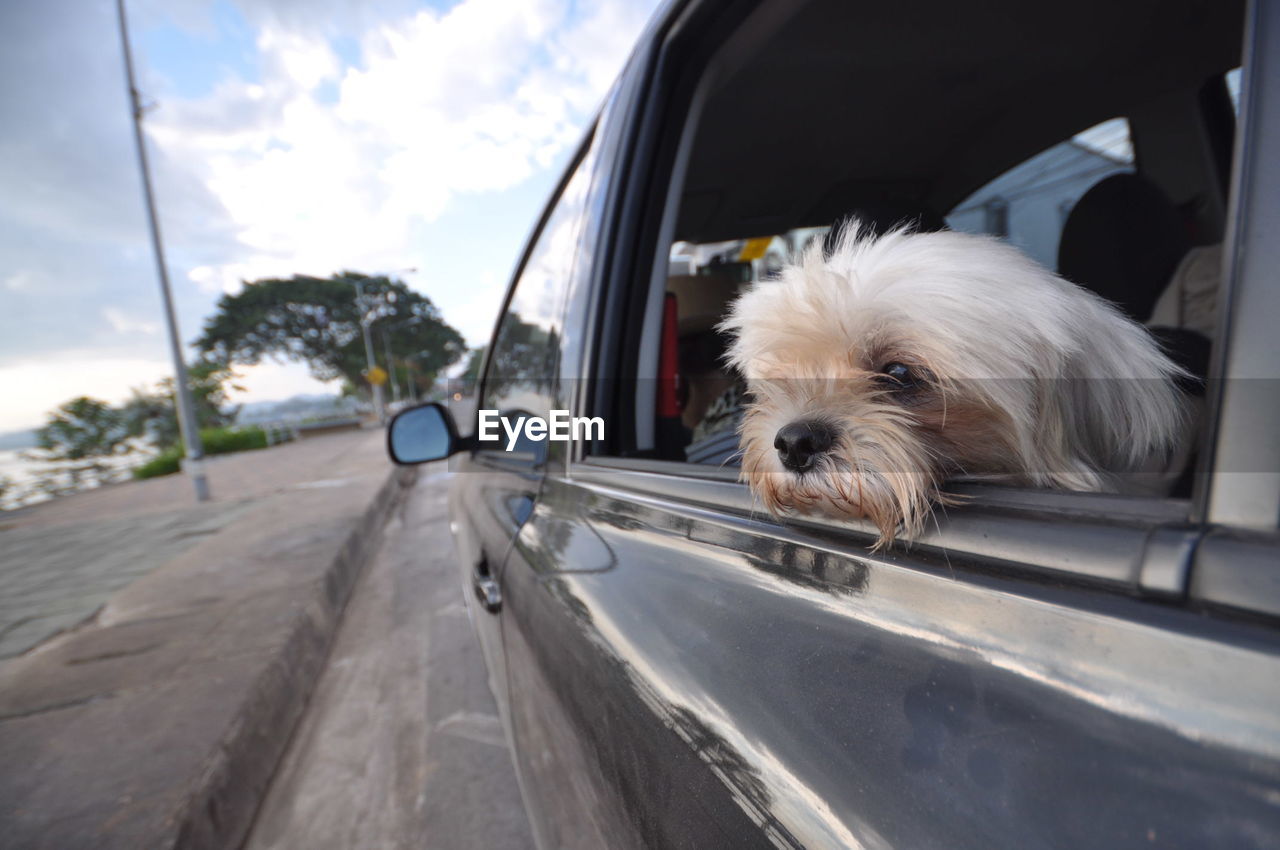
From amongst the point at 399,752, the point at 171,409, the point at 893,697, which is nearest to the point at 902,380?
the point at 893,697

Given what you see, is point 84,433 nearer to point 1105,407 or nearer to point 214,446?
point 214,446

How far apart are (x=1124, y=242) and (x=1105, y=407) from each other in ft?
3.75

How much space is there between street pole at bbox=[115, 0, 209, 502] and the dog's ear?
12881 millimetres

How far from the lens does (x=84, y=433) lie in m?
24.0

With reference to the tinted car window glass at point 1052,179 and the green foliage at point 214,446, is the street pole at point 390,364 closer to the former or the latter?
the green foliage at point 214,446

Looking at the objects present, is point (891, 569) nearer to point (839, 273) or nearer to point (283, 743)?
point (839, 273)

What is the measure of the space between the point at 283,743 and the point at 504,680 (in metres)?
1.97

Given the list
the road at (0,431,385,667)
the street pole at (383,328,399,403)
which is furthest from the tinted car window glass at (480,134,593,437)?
the street pole at (383,328,399,403)

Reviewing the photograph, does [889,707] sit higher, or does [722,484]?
[722,484]

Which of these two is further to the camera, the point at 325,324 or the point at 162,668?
the point at 325,324

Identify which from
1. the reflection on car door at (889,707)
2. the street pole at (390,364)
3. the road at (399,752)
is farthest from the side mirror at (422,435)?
the street pole at (390,364)

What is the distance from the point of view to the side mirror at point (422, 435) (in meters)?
2.77

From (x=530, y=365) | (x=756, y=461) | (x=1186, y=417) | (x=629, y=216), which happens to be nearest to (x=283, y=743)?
(x=530, y=365)

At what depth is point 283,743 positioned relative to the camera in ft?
10.6
